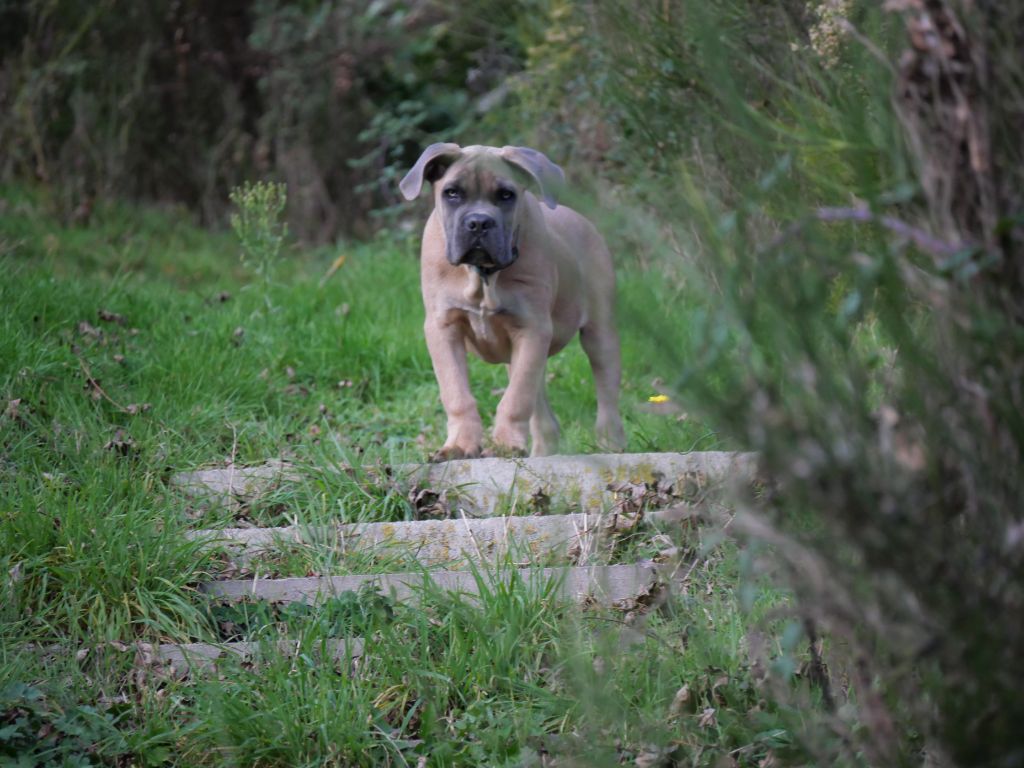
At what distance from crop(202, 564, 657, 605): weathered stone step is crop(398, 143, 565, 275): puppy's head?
168 cm

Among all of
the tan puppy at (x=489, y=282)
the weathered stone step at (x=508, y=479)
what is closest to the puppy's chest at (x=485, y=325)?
the tan puppy at (x=489, y=282)

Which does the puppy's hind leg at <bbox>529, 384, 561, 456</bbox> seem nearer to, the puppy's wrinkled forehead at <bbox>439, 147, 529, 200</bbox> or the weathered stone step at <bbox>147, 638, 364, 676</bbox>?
the puppy's wrinkled forehead at <bbox>439, 147, 529, 200</bbox>

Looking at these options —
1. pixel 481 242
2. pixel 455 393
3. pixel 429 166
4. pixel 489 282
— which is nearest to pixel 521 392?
pixel 455 393

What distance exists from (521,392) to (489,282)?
525 mm

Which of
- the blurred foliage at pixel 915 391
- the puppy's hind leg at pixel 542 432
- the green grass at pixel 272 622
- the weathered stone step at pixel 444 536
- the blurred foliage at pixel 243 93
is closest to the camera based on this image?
the blurred foliage at pixel 915 391

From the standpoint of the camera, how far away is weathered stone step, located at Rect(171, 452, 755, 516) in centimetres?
439

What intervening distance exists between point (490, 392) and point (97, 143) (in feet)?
20.6

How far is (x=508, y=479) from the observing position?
14.8 feet

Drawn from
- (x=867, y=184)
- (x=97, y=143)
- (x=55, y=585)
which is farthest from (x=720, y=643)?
(x=97, y=143)

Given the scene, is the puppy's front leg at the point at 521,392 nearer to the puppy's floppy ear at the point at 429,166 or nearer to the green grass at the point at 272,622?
the green grass at the point at 272,622

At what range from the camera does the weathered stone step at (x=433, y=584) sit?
359 centimetres

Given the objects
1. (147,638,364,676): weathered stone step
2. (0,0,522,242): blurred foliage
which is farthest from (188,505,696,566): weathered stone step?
(0,0,522,242): blurred foliage

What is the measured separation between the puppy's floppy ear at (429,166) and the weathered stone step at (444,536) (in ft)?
5.23

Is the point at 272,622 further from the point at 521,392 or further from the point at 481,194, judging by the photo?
the point at 481,194
